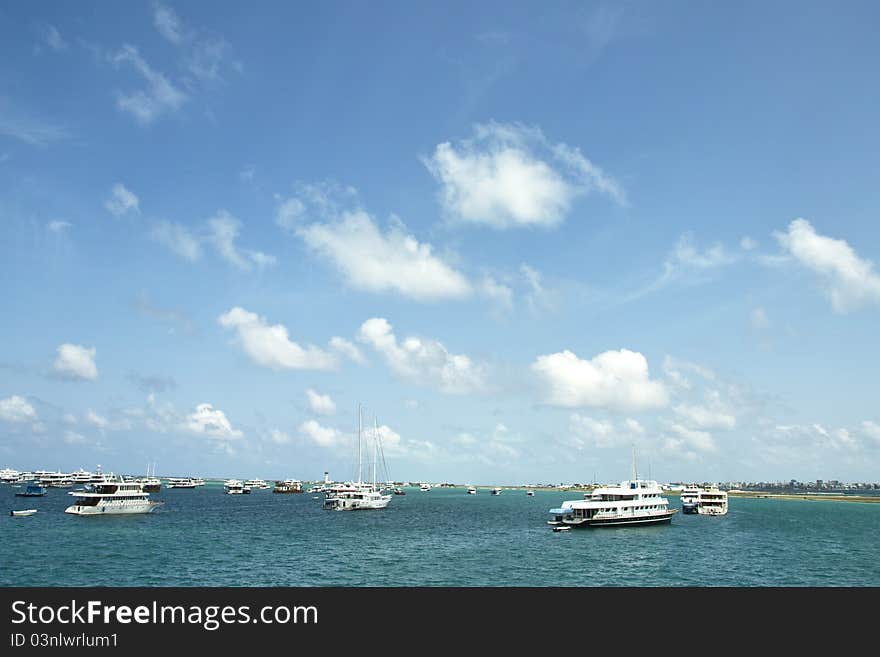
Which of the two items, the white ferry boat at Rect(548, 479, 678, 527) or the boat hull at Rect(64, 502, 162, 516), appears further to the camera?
the boat hull at Rect(64, 502, 162, 516)

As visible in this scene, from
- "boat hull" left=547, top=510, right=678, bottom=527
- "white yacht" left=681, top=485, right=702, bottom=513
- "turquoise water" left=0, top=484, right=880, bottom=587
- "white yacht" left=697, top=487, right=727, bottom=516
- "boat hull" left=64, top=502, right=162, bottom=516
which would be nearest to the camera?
"turquoise water" left=0, top=484, right=880, bottom=587

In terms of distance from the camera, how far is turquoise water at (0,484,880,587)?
61281mm

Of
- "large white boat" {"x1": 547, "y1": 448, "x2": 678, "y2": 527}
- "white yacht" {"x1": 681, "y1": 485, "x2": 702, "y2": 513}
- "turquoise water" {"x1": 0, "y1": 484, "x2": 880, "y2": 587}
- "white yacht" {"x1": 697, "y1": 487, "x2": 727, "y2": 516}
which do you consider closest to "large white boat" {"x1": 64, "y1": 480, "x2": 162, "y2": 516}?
"turquoise water" {"x1": 0, "y1": 484, "x2": 880, "y2": 587}

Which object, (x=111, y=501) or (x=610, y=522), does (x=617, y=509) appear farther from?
(x=111, y=501)

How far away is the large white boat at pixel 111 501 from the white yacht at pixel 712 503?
465 ft

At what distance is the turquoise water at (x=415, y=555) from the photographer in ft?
201

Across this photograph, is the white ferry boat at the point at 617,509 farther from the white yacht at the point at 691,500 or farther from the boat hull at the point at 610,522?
the white yacht at the point at 691,500

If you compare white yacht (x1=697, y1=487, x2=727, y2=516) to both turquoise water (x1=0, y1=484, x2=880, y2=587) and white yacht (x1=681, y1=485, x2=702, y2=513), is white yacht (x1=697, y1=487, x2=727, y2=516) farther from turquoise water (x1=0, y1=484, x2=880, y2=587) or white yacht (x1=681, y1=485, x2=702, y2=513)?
turquoise water (x1=0, y1=484, x2=880, y2=587)

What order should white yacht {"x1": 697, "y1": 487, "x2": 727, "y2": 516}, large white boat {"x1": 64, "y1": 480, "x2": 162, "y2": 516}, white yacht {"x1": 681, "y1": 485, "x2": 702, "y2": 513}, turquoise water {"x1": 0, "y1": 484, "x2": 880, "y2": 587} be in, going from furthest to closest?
white yacht {"x1": 681, "y1": 485, "x2": 702, "y2": 513}, white yacht {"x1": 697, "y1": 487, "x2": 727, "y2": 516}, large white boat {"x1": 64, "y1": 480, "x2": 162, "y2": 516}, turquoise water {"x1": 0, "y1": 484, "x2": 880, "y2": 587}

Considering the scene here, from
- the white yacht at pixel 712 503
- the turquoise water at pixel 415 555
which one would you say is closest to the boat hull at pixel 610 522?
the turquoise water at pixel 415 555
